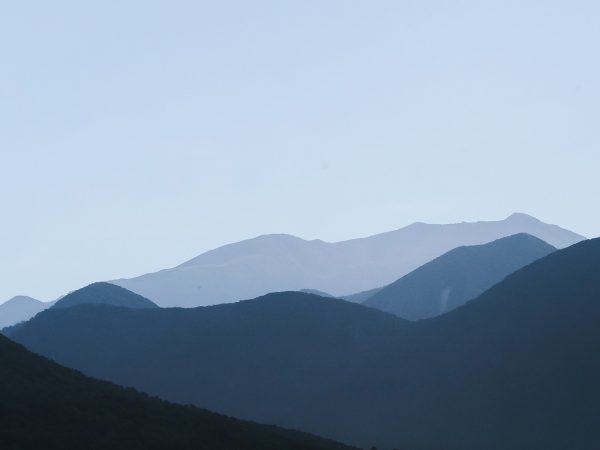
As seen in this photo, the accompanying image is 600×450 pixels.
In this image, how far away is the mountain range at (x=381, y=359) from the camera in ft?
254

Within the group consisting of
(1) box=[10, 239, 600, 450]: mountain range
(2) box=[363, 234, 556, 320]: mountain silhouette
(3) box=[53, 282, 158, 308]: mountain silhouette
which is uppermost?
(2) box=[363, 234, 556, 320]: mountain silhouette

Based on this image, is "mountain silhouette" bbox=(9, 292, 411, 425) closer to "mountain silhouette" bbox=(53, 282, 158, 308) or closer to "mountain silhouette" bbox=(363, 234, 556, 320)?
"mountain silhouette" bbox=(53, 282, 158, 308)

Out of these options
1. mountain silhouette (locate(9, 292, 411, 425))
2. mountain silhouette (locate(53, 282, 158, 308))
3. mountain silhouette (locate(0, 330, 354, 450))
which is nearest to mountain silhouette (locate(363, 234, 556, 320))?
mountain silhouette (locate(9, 292, 411, 425))

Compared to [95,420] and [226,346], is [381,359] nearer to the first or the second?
[226,346]

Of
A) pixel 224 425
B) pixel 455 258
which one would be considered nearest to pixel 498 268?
pixel 455 258

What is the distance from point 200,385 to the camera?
9825 centimetres

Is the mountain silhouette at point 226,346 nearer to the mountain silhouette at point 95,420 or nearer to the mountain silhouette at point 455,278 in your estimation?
the mountain silhouette at point 455,278

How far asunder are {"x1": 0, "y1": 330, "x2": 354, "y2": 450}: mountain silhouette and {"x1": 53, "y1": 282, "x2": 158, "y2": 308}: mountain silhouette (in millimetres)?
103708

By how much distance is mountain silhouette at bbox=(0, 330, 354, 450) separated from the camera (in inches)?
1264

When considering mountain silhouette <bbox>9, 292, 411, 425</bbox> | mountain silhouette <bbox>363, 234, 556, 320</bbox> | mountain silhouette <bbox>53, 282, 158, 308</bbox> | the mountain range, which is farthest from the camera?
mountain silhouette <bbox>53, 282, 158, 308</bbox>

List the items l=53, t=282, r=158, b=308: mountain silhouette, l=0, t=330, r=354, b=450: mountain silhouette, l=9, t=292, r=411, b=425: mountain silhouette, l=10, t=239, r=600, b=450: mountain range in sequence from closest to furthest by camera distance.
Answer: l=0, t=330, r=354, b=450: mountain silhouette → l=10, t=239, r=600, b=450: mountain range → l=9, t=292, r=411, b=425: mountain silhouette → l=53, t=282, r=158, b=308: mountain silhouette

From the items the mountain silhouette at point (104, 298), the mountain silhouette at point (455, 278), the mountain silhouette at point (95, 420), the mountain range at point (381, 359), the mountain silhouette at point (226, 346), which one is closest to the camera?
the mountain silhouette at point (95, 420)

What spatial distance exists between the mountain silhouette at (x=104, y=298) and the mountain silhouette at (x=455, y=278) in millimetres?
41995

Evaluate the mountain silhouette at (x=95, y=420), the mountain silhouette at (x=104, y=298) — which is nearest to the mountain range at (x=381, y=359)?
the mountain silhouette at (x=104, y=298)
